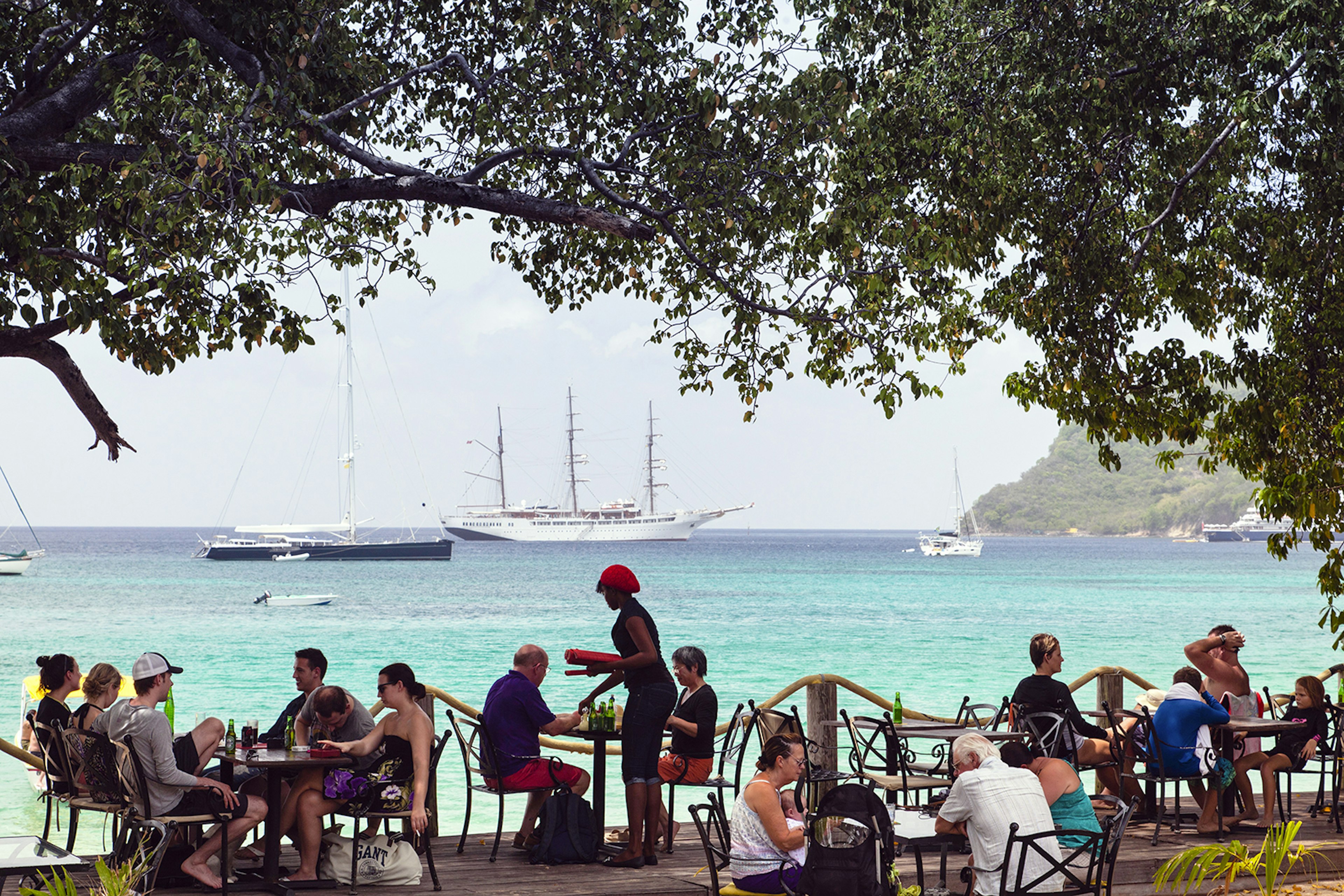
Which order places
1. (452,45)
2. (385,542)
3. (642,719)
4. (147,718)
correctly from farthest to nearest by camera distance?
(385,542)
(452,45)
(642,719)
(147,718)

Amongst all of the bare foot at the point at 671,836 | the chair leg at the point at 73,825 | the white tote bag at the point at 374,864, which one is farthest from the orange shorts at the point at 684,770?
the chair leg at the point at 73,825

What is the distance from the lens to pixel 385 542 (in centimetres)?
8294

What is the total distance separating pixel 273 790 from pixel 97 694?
1283mm

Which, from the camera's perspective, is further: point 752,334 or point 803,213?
point 752,334

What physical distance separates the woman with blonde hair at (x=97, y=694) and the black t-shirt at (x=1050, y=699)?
512cm

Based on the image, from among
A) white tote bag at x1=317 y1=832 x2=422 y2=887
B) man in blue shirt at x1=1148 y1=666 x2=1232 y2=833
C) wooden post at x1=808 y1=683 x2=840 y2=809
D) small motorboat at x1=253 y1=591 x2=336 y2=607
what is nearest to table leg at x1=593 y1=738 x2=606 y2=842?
white tote bag at x1=317 y1=832 x2=422 y2=887

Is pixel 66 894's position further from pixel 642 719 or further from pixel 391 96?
pixel 391 96

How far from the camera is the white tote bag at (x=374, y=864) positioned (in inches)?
248

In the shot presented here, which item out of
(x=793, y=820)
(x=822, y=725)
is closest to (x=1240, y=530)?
(x=822, y=725)

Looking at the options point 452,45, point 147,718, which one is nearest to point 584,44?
point 452,45

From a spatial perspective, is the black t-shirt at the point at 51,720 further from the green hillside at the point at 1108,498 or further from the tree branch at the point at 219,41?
the green hillside at the point at 1108,498

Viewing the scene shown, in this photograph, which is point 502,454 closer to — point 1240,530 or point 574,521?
point 574,521

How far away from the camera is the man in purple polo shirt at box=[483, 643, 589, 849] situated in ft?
22.4

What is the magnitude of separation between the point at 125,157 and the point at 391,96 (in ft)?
9.59
